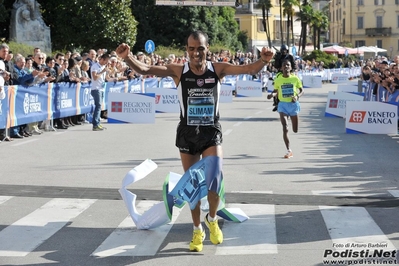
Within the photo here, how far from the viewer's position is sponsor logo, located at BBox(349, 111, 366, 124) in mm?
20312

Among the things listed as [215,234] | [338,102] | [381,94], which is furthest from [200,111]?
[338,102]

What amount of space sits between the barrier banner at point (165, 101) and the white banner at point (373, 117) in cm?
883

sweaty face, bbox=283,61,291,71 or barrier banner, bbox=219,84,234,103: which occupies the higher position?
sweaty face, bbox=283,61,291,71

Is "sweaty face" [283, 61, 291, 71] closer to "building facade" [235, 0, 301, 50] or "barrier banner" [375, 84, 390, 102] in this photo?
"barrier banner" [375, 84, 390, 102]

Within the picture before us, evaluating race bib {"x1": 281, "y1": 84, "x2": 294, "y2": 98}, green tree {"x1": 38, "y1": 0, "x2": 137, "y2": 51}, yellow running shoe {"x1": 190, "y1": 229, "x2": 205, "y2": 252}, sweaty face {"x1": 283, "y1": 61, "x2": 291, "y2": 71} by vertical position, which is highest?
green tree {"x1": 38, "y1": 0, "x2": 137, "y2": 51}

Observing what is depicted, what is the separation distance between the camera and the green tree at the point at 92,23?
4334cm

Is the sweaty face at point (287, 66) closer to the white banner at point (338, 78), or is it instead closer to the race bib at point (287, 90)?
the race bib at point (287, 90)

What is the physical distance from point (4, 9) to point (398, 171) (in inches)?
1215

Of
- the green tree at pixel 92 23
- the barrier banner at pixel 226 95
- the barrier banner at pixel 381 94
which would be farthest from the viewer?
the green tree at pixel 92 23

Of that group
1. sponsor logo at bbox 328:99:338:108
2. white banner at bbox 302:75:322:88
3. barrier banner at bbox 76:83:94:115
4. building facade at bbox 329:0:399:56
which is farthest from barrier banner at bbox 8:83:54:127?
building facade at bbox 329:0:399:56

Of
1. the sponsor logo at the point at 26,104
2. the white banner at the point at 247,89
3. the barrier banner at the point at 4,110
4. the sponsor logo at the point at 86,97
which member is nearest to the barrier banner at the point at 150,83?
the sponsor logo at the point at 86,97

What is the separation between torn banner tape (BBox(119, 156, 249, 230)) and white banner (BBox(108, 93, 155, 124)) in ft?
45.9

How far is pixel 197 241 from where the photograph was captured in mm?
7645

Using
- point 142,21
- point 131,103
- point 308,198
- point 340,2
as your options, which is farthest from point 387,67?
point 340,2
